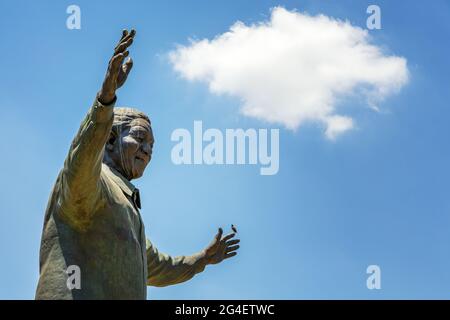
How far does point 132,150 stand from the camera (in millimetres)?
12930

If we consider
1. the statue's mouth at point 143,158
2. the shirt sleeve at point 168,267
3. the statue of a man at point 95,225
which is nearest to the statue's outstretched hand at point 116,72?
the statue of a man at point 95,225

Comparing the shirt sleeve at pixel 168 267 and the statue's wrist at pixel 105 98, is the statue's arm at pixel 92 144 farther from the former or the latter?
the shirt sleeve at pixel 168 267

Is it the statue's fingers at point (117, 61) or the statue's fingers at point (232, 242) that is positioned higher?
the statue's fingers at point (117, 61)

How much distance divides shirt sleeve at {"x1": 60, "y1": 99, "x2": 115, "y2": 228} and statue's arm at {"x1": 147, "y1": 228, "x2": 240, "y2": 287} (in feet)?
6.75

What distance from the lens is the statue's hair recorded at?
42.5ft

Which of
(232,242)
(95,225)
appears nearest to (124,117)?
(95,225)

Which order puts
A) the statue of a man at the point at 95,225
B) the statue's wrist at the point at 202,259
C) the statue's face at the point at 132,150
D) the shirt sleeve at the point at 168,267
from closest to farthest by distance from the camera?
the statue of a man at the point at 95,225 → the statue's face at the point at 132,150 → the shirt sleeve at the point at 168,267 → the statue's wrist at the point at 202,259

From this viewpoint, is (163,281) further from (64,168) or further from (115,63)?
(115,63)

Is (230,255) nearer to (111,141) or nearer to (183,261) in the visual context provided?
(183,261)

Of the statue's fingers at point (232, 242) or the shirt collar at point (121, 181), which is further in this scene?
the statue's fingers at point (232, 242)

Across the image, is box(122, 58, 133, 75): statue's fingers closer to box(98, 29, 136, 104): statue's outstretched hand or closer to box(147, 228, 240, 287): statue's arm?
box(98, 29, 136, 104): statue's outstretched hand

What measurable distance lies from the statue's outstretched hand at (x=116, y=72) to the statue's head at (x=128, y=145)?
165 cm

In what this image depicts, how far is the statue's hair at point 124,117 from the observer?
42.5 ft
